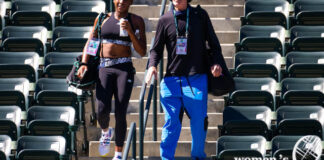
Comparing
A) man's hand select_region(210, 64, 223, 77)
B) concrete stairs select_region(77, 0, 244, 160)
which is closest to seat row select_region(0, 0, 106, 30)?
concrete stairs select_region(77, 0, 244, 160)

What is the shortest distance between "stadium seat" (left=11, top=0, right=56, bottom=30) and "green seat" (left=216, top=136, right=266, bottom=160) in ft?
12.0

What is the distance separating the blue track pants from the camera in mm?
7188

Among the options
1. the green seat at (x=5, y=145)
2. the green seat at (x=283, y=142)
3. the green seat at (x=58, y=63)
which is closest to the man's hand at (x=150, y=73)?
the green seat at (x=283, y=142)

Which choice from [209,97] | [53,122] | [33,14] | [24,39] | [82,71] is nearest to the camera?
[82,71]

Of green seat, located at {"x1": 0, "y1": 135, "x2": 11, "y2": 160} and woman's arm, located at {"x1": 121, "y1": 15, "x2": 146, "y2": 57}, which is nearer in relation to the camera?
woman's arm, located at {"x1": 121, "y1": 15, "x2": 146, "y2": 57}

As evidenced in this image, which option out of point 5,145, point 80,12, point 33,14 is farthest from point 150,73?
point 33,14

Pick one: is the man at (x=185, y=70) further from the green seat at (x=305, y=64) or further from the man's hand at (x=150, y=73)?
the green seat at (x=305, y=64)

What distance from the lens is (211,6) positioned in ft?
36.4

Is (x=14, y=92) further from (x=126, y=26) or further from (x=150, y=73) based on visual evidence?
(x=150, y=73)

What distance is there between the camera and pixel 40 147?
8367 millimetres

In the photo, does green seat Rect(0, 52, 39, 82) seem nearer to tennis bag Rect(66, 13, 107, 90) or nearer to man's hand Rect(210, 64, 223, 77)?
tennis bag Rect(66, 13, 107, 90)

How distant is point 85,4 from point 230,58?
7.73ft

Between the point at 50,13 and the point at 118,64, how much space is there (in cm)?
353

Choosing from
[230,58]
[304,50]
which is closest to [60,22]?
[230,58]
